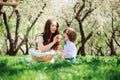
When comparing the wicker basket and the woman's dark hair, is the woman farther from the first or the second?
the wicker basket

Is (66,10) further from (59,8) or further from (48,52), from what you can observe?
(48,52)

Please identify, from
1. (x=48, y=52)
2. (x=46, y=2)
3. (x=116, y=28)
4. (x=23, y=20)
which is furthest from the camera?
(x=116, y=28)

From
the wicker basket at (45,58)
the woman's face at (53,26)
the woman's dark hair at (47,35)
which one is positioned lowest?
the wicker basket at (45,58)

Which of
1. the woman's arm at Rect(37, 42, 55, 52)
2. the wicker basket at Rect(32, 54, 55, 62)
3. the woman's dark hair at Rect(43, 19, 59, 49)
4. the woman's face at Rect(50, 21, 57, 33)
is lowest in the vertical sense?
the wicker basket at Rect(32, 54, 55, 62)

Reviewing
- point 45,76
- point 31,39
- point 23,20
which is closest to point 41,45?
point 45,76

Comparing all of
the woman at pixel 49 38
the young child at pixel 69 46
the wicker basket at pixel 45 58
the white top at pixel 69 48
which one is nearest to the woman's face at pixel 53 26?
the woman at pixel 49 38

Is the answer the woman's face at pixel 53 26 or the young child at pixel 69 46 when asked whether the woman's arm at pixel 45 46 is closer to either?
the woman's face at pixel 53 26

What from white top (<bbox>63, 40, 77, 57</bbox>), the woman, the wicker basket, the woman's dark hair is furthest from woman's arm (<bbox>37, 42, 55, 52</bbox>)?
the wicker basket

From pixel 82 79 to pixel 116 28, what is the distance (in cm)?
4602

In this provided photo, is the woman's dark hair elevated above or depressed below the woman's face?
below

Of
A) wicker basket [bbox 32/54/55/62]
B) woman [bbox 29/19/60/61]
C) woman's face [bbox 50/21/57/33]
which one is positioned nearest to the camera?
wicker basket [bbox 32/54/55/62]

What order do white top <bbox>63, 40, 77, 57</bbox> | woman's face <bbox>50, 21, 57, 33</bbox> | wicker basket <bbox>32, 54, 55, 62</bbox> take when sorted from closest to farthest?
1. wicker basket <bbox>32, 54, 55, 62</bbox>
2. woman's face <bbox>50, 21, 57, 33</bbox>
3. white top <bbox>63, 40, 77, 57</bbox>

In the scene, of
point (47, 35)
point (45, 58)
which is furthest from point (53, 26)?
point (45, 58)

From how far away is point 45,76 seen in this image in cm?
518
